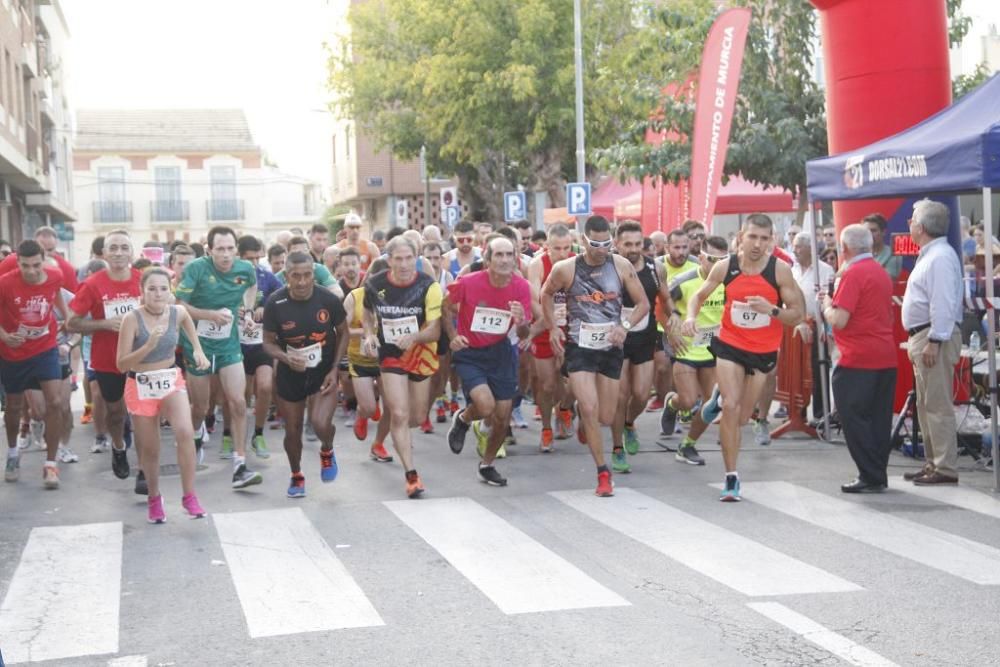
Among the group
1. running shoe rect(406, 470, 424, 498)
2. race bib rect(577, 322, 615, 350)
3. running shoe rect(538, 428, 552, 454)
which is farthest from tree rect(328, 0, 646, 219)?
running shoe rect(406, 470, 424, 498)

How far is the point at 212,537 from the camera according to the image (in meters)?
8.75

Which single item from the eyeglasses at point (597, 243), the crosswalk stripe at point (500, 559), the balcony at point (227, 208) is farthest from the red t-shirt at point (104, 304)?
the balcony at point (227, 208)

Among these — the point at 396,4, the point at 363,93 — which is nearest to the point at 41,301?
the point at 396,4

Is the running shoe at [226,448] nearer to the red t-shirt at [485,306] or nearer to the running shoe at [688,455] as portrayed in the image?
the red t-shirt at [485,306]

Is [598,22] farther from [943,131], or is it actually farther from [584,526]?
[584,526]

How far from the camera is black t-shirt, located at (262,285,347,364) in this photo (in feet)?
32.8

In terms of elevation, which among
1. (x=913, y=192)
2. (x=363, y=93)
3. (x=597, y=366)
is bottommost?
(x=597, y=366)

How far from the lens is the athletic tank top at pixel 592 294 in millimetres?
10172

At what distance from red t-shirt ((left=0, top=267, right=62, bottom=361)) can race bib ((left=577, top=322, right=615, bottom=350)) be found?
441 cm

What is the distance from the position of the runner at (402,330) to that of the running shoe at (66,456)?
361 centimetres

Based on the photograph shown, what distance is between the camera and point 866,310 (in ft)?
32.9

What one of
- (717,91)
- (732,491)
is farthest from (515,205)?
(732,491)

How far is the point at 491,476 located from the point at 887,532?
320 cm

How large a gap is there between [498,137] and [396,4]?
541 centimetres
